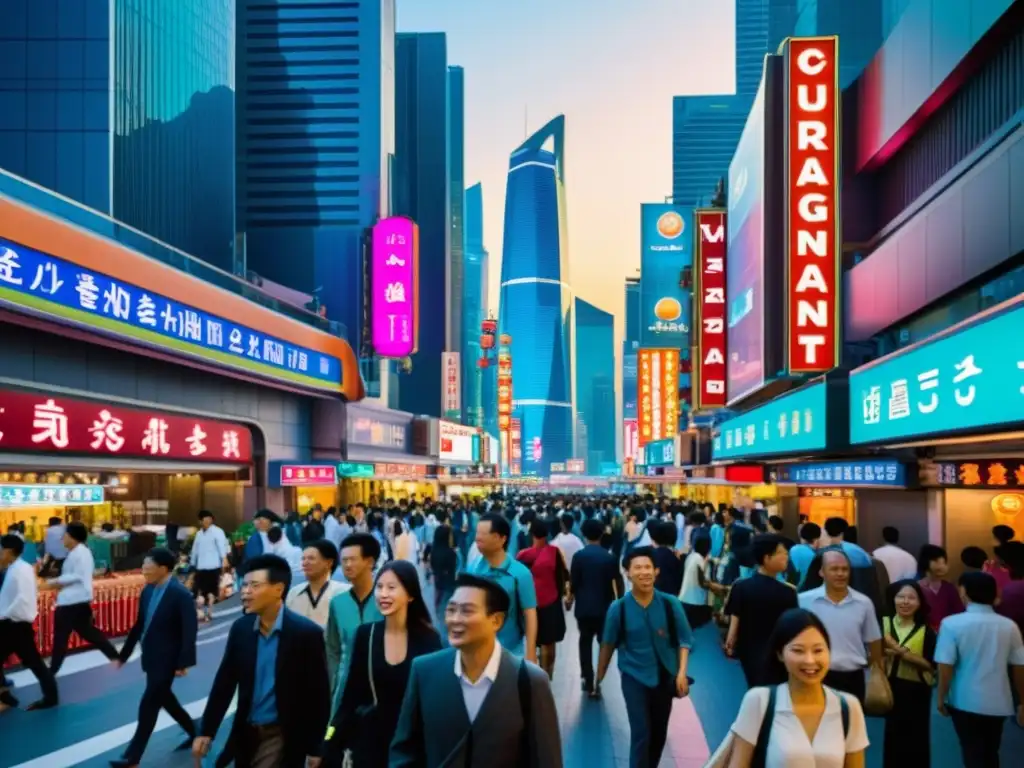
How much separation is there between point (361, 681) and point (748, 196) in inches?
977

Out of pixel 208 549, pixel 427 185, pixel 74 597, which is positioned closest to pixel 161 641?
pixel 74 597

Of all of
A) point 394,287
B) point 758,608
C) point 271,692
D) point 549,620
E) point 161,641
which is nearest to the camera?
point 271,692

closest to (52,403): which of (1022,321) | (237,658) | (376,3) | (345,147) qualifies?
(237,658)

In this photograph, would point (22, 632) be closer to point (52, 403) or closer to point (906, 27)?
point (52, 403)

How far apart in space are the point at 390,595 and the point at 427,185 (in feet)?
514

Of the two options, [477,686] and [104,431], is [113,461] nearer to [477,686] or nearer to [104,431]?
[104,431]

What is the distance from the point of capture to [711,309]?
34.7 m

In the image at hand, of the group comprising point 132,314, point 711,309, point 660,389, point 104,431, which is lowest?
point 104,431

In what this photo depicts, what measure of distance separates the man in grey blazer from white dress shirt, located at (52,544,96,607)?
805 centimetres

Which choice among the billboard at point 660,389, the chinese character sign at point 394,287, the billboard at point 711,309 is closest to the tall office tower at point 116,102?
the chinese character sign at point 394,287

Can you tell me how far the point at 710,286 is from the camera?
3459 centimetres

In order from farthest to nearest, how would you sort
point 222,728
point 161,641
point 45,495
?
point 45,495
point 222,728
point 161,641

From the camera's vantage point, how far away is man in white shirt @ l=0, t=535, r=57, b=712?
957 centimetres

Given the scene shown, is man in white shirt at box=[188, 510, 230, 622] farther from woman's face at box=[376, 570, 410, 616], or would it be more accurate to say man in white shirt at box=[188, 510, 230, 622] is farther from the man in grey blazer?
the man in grey blazer
